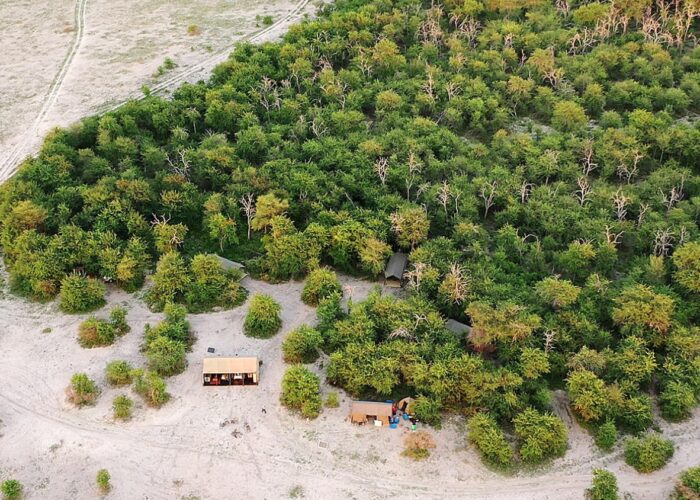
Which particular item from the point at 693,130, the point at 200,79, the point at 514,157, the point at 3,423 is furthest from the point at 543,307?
the point at 200,79

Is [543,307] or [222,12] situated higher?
[222,12]

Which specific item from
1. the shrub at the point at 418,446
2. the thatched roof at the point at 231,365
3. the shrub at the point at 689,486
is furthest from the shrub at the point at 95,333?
the shrub at the point at 689,486

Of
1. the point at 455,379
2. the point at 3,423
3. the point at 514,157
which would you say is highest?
the point at 514,157

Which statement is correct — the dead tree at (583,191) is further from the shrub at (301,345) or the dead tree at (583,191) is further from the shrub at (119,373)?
the shrub at (119,373)

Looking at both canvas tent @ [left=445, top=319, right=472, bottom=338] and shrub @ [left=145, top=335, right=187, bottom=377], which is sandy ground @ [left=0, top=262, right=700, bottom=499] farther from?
canvas tent @ [left=445, top=319, right=472, bottom=338]

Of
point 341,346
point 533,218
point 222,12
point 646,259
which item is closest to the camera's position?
point 341,346

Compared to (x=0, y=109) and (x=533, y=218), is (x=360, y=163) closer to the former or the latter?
(x=533, y=218)

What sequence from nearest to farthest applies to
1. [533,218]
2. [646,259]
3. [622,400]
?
[622,400]
[646,259]
[533,218]
